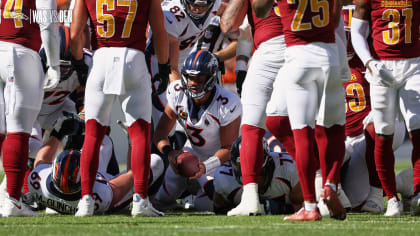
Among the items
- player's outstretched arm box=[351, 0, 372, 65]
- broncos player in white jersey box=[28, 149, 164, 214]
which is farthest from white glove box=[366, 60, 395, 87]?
broncos player in white jersey box=[28, 149, 164, 214]

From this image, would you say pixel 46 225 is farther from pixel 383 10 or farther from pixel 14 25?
pixel 383 10

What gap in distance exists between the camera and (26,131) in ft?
18.2

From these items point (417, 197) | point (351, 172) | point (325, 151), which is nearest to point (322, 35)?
point (325, 151)

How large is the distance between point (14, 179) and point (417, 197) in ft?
9.65

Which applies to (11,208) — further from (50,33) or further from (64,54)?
(64,54)

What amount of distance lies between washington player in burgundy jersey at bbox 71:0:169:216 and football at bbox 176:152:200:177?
0.73m

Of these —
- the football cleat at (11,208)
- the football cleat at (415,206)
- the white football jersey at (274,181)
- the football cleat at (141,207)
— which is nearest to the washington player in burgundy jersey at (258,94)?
the white football jersey at (274,181)

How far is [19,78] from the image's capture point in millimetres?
5484

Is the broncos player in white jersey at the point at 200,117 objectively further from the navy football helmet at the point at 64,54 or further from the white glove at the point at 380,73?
the white glove at the point at 380,73

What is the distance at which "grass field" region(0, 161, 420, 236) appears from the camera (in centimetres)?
420

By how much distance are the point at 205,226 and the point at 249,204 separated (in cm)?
84

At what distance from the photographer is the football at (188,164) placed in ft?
20.5

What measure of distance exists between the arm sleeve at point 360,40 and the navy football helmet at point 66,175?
228 cm

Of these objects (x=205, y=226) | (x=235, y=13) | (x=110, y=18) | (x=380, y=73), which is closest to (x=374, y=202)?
(x=380, y=73)
